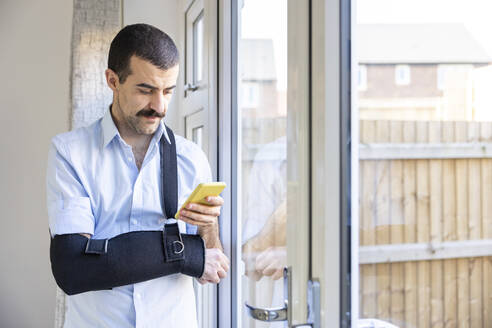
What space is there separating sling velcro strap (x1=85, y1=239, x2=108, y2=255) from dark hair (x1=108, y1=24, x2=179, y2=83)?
506 mm

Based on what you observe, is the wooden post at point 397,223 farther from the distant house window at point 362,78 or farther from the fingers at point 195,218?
the fingers at point 195,218

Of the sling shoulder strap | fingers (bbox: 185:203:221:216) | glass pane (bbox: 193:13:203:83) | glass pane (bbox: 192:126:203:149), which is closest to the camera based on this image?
fingers (bbox: 185:203:221:216)

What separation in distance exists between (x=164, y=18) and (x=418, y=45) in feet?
7.42

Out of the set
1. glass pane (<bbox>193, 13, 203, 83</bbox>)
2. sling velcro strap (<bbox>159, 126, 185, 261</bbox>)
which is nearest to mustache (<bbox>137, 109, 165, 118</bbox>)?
sling velcro strap (<bbox>159, 126, 185, 261</bbox>)

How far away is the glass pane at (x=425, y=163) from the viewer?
0.71 metres

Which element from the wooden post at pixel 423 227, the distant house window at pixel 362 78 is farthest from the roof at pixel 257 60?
the wooden post at pixel 423 227

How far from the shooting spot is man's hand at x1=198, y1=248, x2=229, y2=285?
1646 millimetres

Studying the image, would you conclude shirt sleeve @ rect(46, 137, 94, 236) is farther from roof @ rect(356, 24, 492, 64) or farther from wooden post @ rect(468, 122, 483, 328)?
wooden post @ rect(468, 122, 483, 328)

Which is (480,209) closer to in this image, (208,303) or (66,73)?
(208,303)

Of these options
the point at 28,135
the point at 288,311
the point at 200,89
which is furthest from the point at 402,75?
the point at 28,135

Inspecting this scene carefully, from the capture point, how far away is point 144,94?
159cm

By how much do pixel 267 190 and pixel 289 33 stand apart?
472 millimetres

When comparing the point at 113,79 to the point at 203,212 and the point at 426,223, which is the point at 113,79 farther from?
the point at 426,223

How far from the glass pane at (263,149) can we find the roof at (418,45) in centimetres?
35
